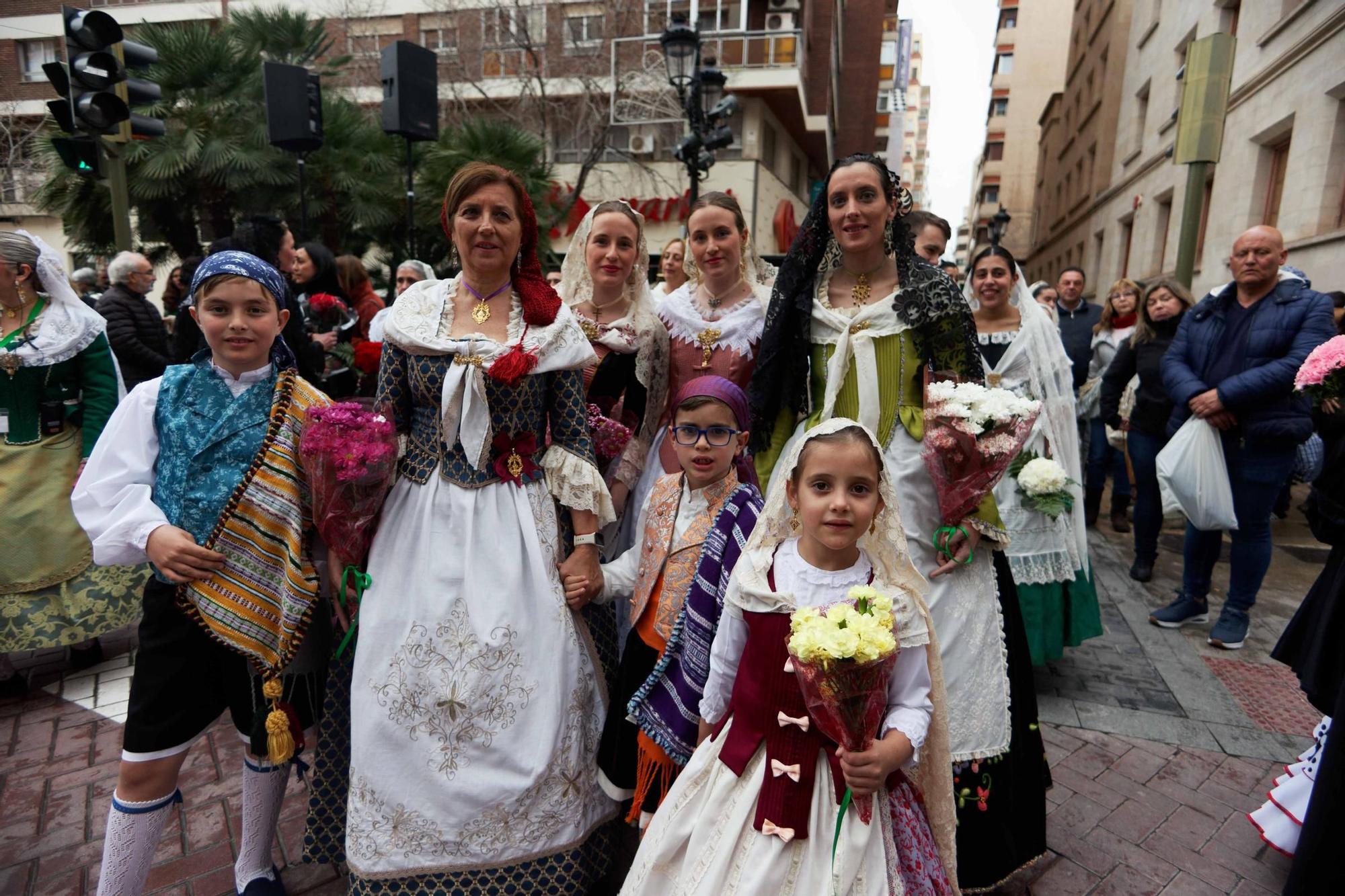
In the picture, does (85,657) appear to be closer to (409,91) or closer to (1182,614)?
(409,91)

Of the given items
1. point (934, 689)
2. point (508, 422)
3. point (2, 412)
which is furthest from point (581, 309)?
point (2, 412)

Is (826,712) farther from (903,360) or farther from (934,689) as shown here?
(903,360)

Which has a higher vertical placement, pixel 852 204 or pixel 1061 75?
pixel 1061 75

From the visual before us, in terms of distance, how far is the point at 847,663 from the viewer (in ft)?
5.44

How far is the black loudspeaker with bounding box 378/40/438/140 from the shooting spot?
7926 millimetres

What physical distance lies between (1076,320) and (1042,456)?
4.36 metres

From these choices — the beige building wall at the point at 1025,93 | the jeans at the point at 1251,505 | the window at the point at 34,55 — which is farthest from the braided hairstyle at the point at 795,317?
the beige building wall at the point at 1025,93

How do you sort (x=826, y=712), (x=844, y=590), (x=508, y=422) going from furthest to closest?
(x=508, y=422)
(x=844, y=590)
(x=826, y=712)

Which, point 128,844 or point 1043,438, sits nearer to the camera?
point 128,844

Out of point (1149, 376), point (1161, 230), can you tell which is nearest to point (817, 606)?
point (1149, 376)

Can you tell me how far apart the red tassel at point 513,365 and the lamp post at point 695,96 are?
7.96 m

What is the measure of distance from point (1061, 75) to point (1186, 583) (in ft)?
148

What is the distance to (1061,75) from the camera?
135ft

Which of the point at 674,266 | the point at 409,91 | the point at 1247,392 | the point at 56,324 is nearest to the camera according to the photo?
the point at 56,324
